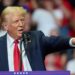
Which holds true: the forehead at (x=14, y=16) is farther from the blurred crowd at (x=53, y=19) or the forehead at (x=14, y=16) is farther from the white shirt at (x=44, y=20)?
the white shirt at (x=44, y=20)

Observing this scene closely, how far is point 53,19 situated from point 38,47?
4.28 metres

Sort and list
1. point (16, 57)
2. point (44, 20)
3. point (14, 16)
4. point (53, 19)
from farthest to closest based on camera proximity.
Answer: point (53, 19) → point (44, 20) → point (14, 16) → point (16, 57)

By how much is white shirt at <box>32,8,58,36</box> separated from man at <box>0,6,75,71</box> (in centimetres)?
374

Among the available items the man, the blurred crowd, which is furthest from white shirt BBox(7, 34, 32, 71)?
the blurred crowd

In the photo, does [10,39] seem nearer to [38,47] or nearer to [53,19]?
[38,47]

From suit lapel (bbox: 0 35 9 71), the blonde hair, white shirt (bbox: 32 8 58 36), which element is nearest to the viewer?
suit lapel (bbox: 0 35 9 71)

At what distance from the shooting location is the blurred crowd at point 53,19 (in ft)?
25.5

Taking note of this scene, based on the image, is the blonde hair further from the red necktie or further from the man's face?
the red necktie

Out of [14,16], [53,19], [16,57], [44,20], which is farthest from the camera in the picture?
[53,19]

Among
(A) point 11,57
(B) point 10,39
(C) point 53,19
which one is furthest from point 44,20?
(A) point 11,57

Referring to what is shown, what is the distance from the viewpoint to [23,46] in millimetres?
4617

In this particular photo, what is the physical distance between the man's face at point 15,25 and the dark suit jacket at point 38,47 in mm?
106

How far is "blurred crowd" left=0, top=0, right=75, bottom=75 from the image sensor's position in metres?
7.76

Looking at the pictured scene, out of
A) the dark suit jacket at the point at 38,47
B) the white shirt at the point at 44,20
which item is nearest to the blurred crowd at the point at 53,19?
the white shirt at the point at 44,20
